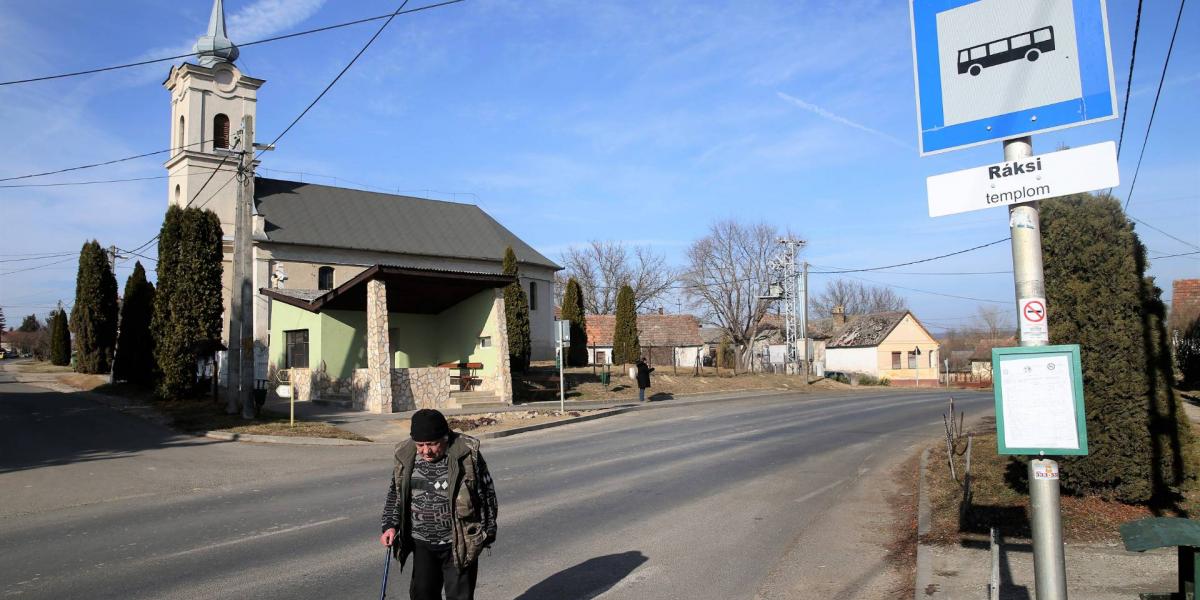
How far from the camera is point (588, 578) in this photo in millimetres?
6539

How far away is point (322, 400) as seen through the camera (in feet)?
90.5

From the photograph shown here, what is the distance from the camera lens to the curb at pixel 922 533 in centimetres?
613

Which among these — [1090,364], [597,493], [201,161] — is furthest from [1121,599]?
[201,161]

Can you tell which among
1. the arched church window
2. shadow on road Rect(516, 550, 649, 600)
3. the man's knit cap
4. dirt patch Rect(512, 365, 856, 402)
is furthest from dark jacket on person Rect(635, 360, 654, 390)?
the arched church window

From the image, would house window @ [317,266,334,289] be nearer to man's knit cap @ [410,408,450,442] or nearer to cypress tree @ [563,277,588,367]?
cypress tree @ [563,277,588,367]

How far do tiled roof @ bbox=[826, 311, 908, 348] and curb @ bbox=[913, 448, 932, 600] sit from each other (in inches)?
2111

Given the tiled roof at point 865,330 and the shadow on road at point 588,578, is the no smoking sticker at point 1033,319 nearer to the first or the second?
the shadow on road at point 588,578

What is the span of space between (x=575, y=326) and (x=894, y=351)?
28.5 m

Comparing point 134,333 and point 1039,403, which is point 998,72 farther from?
point 134,333

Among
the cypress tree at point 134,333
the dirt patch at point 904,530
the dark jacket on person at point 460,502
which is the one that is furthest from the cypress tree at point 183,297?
the dark jacket on person at point 460,502

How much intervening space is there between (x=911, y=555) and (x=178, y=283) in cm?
2580

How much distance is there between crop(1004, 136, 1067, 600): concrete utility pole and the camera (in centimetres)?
356

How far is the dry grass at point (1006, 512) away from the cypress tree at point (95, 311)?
159ft

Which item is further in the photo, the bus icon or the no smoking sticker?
the bus icon
